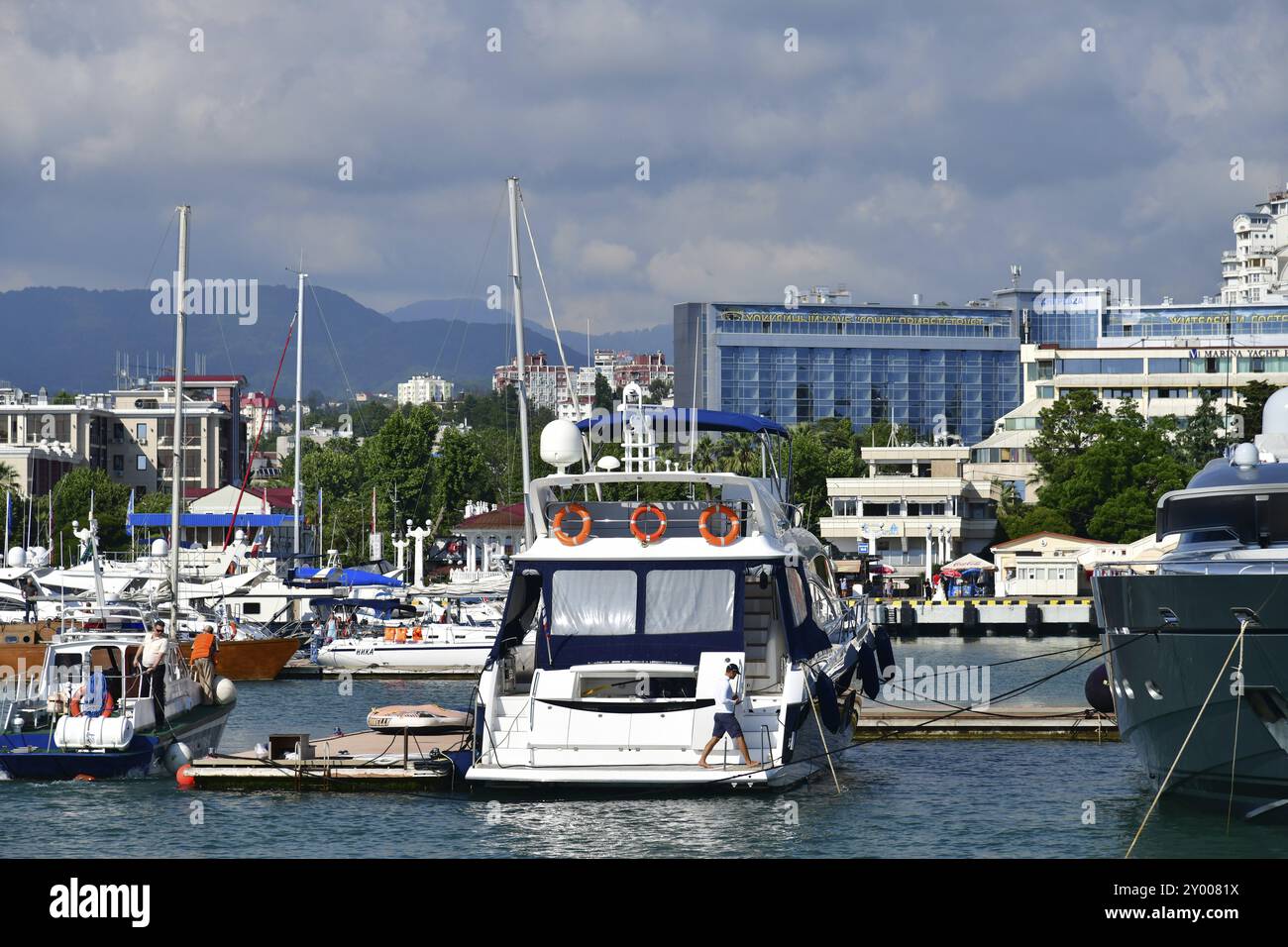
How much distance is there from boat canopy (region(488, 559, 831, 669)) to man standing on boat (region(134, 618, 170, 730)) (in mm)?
6509

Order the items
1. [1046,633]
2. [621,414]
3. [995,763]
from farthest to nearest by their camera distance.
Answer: [1046,633]
[621,414]
[995,763]

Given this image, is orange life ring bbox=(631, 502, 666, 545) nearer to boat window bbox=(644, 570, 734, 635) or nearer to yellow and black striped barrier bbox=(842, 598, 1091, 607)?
boat window bbox=(644, 570, 734, 635)

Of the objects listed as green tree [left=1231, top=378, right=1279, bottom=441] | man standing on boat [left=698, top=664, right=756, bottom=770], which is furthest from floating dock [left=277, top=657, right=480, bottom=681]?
green tree [left=1231, top=378, right=1279, bottom=441]

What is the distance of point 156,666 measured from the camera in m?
28.7

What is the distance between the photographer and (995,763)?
96.0 feet

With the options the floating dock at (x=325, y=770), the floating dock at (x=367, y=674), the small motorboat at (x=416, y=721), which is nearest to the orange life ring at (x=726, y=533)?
the floating dock at (x=325, y=770)

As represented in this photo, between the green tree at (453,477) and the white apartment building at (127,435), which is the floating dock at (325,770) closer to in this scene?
the green tree at (453,477)

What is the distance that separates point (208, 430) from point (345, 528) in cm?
4881

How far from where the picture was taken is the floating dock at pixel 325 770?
2538 centimetres

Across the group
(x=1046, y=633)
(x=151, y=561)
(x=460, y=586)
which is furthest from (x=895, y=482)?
(x=151, y=561)

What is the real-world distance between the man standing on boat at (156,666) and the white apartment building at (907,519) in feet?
239

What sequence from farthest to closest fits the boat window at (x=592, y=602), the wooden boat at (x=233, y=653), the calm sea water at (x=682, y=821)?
1. the wooden boat at (x=233, y=653)
2. the boat window at (x=592, y=602)
3. the calm sea water at (x=682, y=821)

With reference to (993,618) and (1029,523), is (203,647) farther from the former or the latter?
(1029,523)
